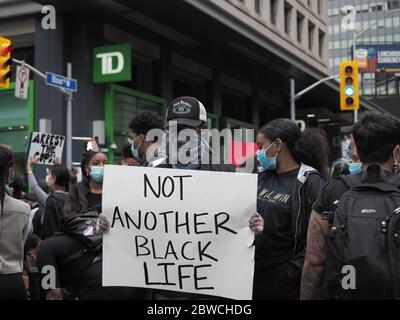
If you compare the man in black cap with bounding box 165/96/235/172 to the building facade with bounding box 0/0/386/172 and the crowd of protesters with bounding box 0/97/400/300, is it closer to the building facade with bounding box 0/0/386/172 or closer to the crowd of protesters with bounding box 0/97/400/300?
the crowd of protesters with bounding box 0/97/400/300

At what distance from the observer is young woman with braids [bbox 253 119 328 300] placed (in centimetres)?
384

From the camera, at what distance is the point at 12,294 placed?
3.76m

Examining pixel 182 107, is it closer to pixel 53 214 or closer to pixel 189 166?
pixel 189 166

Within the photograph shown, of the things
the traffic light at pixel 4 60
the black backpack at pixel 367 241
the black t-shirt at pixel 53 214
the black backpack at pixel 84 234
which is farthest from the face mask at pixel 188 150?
the traffic light at pixel 4 60

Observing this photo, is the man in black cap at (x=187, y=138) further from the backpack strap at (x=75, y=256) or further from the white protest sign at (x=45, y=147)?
the white protest sign at (x=45, y=147)

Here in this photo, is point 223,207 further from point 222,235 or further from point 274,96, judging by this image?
point 274,96

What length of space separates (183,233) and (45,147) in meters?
8.63

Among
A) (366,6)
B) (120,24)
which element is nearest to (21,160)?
(120,24)

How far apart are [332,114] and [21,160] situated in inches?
984

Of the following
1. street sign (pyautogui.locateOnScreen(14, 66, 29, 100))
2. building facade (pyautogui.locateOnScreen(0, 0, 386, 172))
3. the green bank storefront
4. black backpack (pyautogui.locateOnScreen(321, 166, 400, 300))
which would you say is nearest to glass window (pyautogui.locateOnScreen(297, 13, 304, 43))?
building facade (pyautogui.locateOnScreen(0, 0, 386, 172))

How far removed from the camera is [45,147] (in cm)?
1161

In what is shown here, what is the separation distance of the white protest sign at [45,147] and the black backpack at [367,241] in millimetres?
9073

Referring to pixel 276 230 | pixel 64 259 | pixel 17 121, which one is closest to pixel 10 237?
pixel 64 259

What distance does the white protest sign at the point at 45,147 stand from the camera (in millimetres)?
11383
